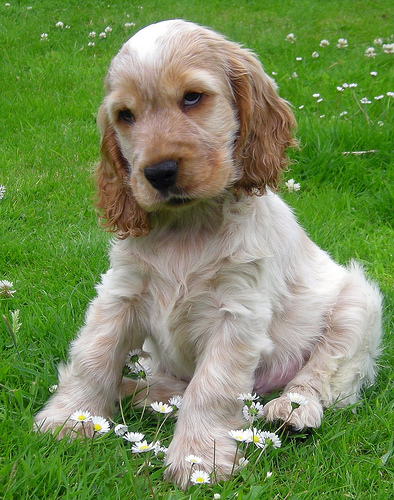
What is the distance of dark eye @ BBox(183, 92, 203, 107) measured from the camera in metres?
2.89

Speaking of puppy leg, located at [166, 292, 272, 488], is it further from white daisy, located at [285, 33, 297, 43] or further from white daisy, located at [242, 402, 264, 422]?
white daisy, located at [285, 33, 297, 43]

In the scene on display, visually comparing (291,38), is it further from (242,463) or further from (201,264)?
(242,463)

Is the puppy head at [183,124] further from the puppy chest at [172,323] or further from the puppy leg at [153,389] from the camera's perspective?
the puppy leg at [153,389]

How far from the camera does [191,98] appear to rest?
291 cm

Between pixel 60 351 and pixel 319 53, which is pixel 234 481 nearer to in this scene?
pixel 60 351

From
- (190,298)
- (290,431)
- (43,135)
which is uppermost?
(190,298)

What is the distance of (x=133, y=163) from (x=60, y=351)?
1.25 metres

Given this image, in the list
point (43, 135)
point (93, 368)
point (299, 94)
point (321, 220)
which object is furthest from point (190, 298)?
point (299, 94)

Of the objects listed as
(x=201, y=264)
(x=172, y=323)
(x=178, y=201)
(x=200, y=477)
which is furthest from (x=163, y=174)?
(x=200, y=477)

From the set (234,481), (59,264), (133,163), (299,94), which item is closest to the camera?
(234,481)

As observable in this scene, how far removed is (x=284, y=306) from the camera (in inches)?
141

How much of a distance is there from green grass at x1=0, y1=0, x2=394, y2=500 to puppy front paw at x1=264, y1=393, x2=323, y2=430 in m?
0.08

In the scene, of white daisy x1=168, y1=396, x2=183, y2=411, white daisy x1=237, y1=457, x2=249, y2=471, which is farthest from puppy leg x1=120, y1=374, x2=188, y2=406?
white daisy x1=237, y1=457, x2=249, y2=471

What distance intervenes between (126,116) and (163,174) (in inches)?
17.3
